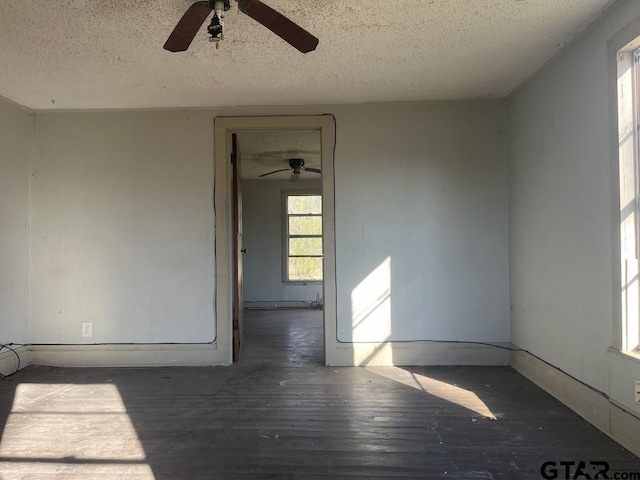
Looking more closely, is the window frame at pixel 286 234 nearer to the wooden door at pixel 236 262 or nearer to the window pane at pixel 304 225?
the window pane at pixel 304 225

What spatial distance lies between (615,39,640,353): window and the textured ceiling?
1.51 feet

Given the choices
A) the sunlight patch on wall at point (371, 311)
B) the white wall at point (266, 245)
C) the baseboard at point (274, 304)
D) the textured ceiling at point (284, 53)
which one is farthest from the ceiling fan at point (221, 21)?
the baseboard at point (274, 304)

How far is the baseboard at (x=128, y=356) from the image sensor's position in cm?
373

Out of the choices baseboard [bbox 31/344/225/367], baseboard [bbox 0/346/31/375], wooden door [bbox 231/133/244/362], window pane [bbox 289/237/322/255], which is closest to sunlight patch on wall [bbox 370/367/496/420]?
wooden door [bbox 231/133/244/362]

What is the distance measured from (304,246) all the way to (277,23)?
20.4 feet

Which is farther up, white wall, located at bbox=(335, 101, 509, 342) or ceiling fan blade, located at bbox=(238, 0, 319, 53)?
ceiling fan blade, located at bbox=(238, 0, 319, 53)

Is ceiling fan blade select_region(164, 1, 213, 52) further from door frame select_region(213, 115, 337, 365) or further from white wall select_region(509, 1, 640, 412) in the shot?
white wall select_region(509, 1, 640, 412)

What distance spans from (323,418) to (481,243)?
214cm

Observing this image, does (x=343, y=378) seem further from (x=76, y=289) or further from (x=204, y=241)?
(x=76, y=289)

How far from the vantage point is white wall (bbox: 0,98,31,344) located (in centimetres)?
352

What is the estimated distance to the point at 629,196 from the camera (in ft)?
7.16

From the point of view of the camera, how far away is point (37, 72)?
3.00 m

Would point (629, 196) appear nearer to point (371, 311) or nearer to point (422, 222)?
point (422, 222)

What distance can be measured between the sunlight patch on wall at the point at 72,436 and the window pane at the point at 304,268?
5.02 meters
